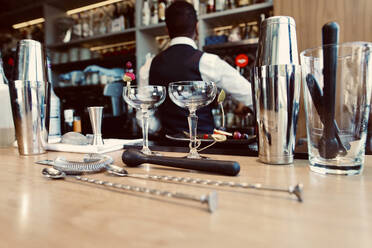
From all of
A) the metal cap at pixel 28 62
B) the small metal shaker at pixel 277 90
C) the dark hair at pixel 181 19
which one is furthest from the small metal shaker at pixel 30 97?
the dark hair at pixel 181 19

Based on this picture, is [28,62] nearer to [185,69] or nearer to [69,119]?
[69,119]

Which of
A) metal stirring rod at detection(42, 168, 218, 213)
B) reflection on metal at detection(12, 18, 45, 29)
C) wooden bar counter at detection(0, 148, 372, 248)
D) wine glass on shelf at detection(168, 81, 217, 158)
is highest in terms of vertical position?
reflection on metal at detection(12, 18, 45, 29)

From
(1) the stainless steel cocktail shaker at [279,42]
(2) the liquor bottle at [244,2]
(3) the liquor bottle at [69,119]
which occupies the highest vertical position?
(2) the liquor bottle at [244,2]

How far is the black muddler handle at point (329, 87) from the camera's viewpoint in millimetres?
438

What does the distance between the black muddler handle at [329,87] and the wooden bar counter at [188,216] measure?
0.16ft

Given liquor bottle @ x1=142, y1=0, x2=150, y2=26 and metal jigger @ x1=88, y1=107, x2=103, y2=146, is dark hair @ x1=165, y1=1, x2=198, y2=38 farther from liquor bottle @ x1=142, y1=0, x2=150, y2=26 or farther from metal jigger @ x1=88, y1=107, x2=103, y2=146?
metal jigger @ x1=88, y1=107, x2=103, y2=146

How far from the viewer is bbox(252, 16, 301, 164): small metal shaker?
0.54 metres

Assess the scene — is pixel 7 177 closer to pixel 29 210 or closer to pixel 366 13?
pixel 29 210

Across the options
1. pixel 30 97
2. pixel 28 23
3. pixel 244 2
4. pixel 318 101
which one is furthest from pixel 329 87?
pixel 28 23

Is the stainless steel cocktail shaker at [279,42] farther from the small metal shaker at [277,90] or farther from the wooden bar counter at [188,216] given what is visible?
the wooden bar counter at [188,216]

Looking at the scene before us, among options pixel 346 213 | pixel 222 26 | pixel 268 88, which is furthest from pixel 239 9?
pixel 346 213

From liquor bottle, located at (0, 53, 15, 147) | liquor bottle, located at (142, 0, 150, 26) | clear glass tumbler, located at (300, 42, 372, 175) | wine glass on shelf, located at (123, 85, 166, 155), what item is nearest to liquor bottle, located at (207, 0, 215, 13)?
liquor bottle, located at (142, 0, 150, 26)

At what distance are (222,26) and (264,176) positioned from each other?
2.35 meters

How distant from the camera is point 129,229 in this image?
277mm
